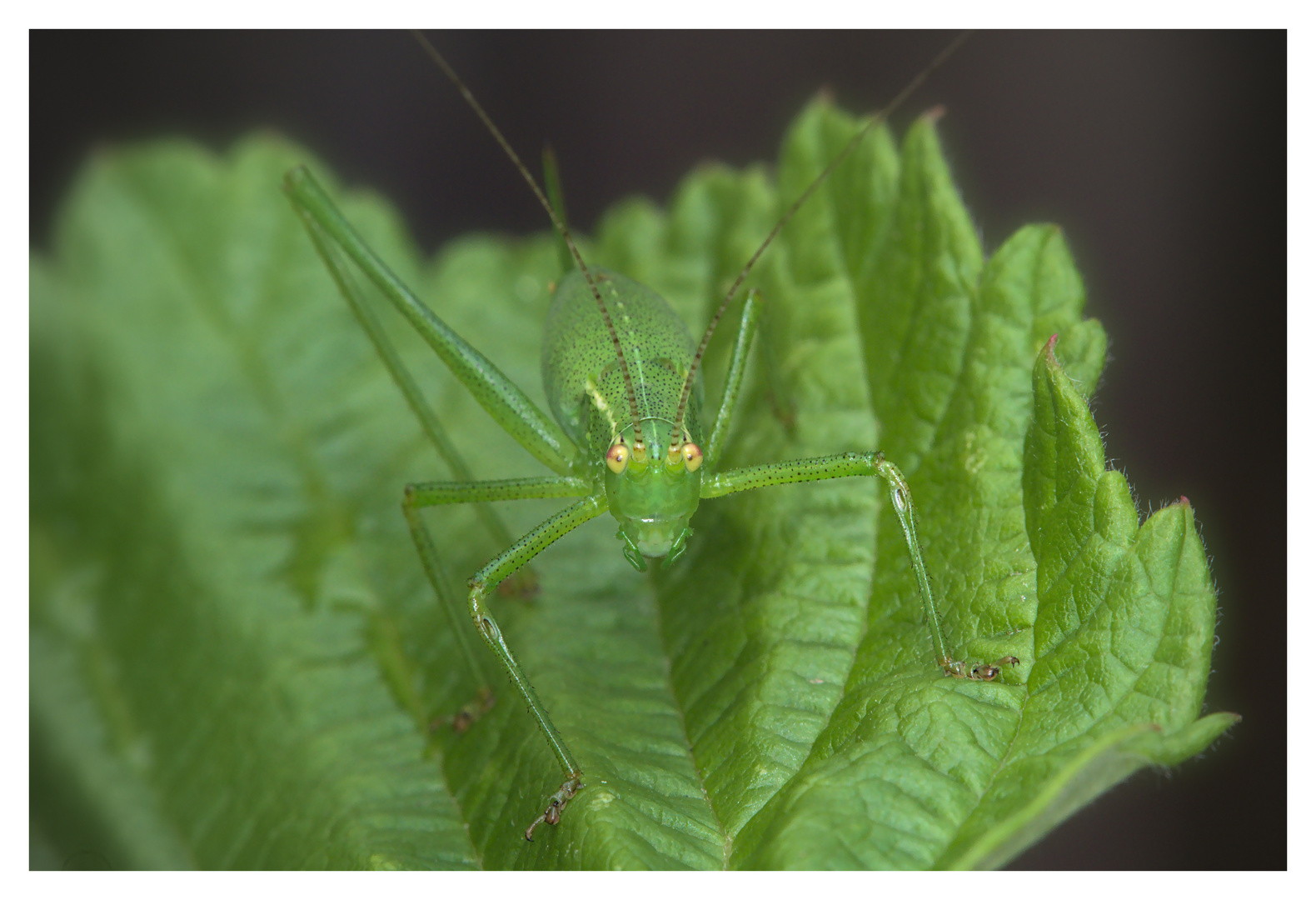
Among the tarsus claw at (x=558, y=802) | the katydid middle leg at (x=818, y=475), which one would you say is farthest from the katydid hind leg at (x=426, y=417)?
the tarsus claw at (x=558, y=802)

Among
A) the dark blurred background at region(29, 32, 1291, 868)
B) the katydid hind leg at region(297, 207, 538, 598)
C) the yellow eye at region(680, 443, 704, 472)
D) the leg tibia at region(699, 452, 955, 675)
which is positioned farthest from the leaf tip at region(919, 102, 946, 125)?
the katydid hind leg at region(297, 207, 538, 598)

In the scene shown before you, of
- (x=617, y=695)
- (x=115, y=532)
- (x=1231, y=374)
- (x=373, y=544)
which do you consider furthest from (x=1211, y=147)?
(x=115, y=532)

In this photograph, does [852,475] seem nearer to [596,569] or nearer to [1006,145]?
[596,569]

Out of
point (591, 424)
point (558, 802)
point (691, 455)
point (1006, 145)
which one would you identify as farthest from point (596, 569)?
point (1006, 145)

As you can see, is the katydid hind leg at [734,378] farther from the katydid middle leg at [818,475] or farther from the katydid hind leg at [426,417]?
the katydid hind leg at [426,417]

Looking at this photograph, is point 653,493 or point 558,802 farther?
point 653,493
